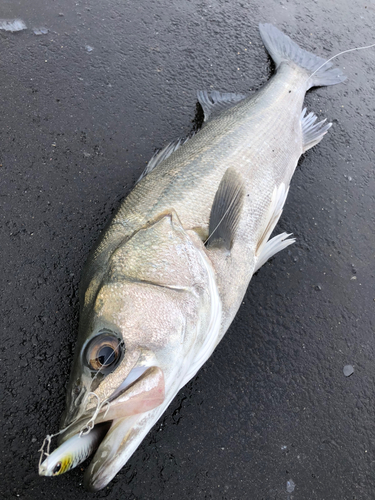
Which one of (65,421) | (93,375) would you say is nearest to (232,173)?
(93,375)

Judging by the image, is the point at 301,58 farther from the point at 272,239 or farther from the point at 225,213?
the point at 225,213

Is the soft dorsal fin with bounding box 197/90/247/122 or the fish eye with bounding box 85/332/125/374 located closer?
the fish eye with bounding box 85/332/125/374

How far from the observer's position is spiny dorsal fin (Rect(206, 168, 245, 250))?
242 cm

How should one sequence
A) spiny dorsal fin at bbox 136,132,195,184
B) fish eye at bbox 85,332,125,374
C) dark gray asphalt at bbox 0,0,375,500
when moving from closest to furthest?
fish eye at bbox 85,332,125,374, dark gray asphalt at bbox 0,0,375,500, spiny dorsal fin at bbox 136,132,195,184

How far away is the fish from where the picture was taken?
161cm

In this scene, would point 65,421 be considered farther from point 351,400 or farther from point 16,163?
point 16,163

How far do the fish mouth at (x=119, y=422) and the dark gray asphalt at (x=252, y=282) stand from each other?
74 centimetres

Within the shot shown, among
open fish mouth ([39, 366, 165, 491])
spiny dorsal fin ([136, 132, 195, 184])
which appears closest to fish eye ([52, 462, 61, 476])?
open fish mouth ([39, 366, 165, 491])

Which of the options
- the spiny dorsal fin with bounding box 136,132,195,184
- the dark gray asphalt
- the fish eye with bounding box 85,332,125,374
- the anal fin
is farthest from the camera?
the spiny dorsal fin with bounding box 136,132,195,184

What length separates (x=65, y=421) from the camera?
1.66 metres

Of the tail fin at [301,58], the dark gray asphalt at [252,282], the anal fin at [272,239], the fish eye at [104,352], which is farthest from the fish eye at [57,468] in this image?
the tail fin at [301,58]

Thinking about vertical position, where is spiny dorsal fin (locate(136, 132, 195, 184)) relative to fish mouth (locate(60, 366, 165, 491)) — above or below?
above

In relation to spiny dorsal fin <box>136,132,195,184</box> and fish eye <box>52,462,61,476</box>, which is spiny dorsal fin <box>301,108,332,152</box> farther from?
fish eye <box>52,462,61,476</box>

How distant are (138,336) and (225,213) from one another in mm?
1109
